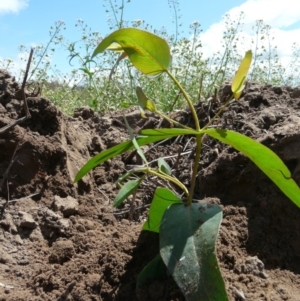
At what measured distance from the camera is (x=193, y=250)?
1186mm

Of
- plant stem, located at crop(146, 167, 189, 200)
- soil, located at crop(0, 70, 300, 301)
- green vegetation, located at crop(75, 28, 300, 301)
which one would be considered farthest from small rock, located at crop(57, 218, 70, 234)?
plant stem, located at crop(146, 167, 189, 200)

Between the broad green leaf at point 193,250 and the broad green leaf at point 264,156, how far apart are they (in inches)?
6.1

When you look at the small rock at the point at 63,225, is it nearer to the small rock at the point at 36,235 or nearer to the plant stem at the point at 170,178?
the small rock at the point at 36,235

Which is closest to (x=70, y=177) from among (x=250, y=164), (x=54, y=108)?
(x=54, y=108)

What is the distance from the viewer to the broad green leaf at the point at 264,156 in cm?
127

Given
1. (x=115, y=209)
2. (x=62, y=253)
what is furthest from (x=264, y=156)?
(x=115, y=209)

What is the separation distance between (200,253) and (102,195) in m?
0.89

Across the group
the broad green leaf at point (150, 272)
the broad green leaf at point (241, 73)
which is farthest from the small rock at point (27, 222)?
the broad green leaf at point (241, 73)

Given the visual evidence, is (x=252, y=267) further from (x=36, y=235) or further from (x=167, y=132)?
(x=36, y=235)

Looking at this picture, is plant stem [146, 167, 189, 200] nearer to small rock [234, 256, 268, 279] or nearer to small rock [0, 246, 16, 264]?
small rock [234, 256, 268, 279]

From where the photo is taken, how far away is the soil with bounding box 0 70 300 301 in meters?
1.44

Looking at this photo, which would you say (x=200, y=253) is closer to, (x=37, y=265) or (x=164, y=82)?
(x=37, y=265)

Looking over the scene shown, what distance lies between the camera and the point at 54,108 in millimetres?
2090

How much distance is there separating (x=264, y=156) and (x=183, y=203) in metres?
0.21
